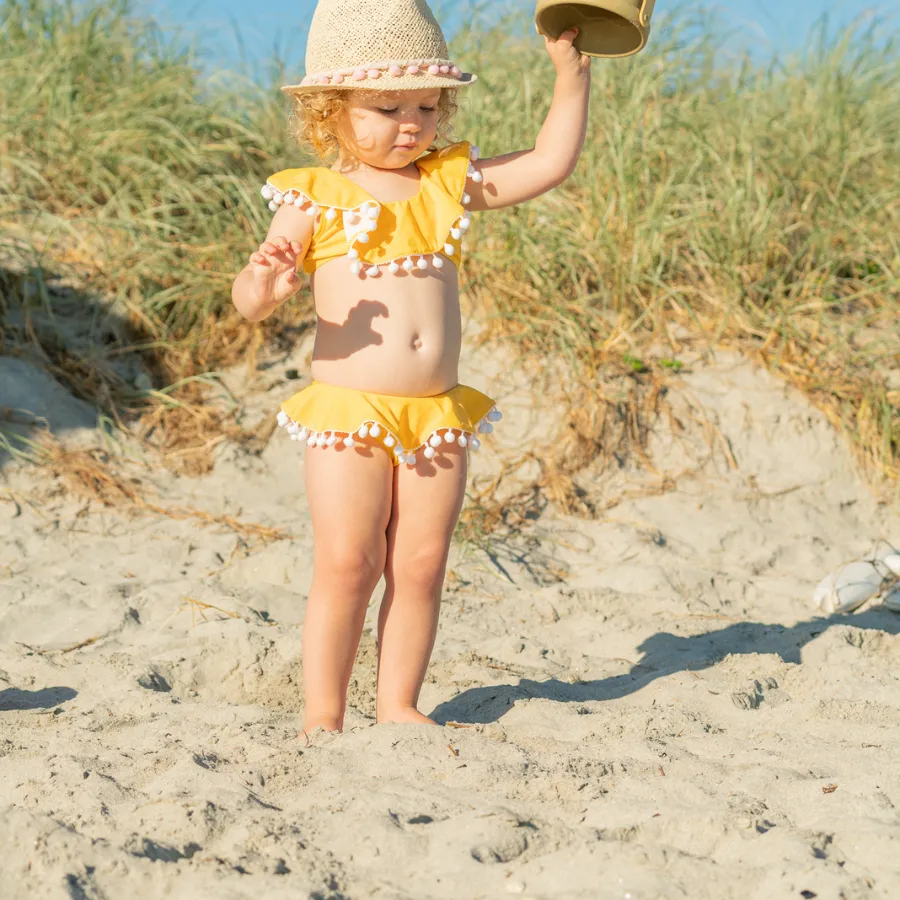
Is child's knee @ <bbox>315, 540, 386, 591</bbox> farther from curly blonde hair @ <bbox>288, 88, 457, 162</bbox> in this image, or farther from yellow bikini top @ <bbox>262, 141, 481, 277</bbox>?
curly blonde hair @ <bbox>288, 88, 457, 162</bbox>

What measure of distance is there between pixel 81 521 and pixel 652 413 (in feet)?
7.48

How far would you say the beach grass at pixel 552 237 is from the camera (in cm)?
507

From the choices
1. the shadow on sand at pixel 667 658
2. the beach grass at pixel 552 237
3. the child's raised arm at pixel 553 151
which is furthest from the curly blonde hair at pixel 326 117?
the beach grass at pixel 552 237

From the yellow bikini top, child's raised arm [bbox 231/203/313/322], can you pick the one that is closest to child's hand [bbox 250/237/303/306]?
child's raised arm [bbox 231/203/313/322]

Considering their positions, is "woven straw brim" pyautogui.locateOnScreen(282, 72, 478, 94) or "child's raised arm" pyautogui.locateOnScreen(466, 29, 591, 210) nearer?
"woven straw brim" pyautogui.locateOnScreen(282, 72, 478, 94)

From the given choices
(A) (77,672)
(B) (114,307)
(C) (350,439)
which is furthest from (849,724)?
(B) (114,307)

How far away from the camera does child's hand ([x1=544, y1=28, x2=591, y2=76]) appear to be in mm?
2650

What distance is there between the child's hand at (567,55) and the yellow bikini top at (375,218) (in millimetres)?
296

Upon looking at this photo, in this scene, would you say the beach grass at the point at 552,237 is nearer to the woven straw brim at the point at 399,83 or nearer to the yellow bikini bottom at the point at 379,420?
the yellow bikini bottom at the point at 379,420

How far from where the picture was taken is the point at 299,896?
1875 millimetres

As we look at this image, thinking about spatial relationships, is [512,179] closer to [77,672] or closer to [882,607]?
[77,672]

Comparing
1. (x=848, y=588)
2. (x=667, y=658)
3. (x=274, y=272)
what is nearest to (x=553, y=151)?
(x=274, y=272)

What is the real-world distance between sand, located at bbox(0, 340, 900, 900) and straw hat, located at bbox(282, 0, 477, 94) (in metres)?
1.36

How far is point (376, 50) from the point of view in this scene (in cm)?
255
